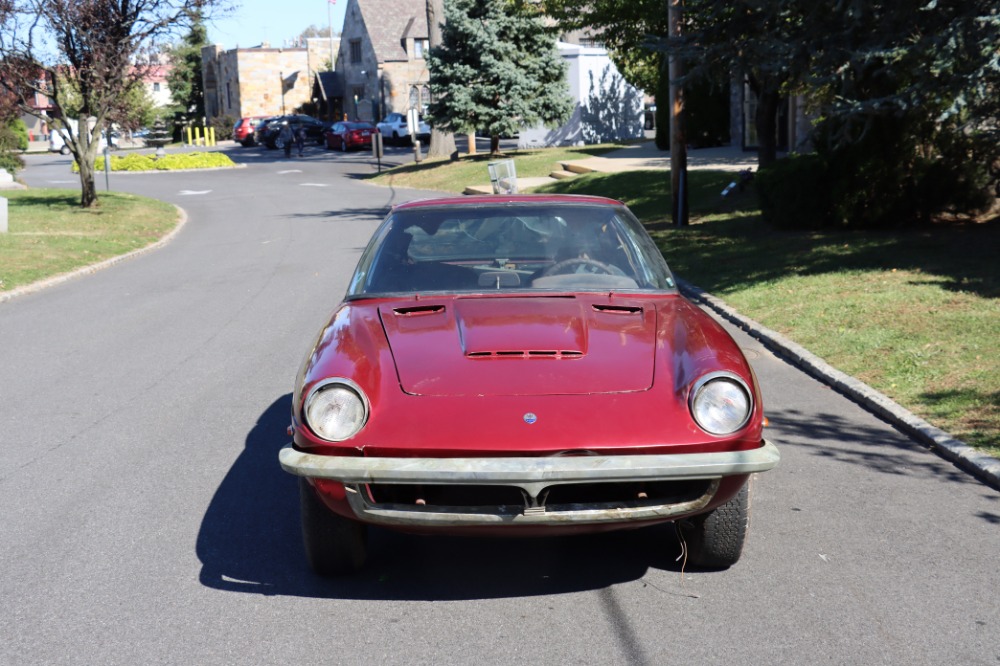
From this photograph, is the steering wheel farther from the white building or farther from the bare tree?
the white building

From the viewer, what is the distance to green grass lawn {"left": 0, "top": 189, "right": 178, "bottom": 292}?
16688mm

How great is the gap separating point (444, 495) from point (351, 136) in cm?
5109

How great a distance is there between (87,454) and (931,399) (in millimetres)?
5536

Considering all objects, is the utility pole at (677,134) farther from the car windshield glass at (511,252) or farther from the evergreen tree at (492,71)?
the evergreen tree at (492,71)

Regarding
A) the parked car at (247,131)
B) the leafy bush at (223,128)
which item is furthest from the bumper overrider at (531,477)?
the leafy bush at (223,128)

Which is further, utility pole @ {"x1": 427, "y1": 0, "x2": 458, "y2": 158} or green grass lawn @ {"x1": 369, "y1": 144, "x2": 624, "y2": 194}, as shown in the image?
utility pole @ {"x1": 427, "y1": 0, "x2": 458, "y2": 158}

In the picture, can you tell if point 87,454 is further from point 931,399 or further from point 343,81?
point 343,81

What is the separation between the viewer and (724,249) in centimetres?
1531

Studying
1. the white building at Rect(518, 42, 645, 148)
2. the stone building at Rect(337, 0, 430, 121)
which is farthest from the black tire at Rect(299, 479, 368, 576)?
the stone building at Rect(337, 0, 430, 121)

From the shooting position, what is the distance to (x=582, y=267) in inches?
223

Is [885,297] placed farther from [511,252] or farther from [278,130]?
[278,130]

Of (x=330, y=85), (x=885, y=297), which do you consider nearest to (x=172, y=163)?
(x=330, y=85)

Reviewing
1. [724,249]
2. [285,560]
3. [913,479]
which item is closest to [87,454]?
[285,560]

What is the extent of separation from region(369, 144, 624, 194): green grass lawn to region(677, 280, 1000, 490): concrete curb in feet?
70.9
